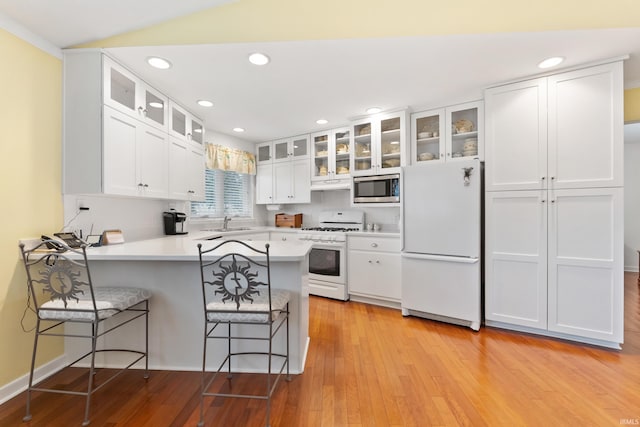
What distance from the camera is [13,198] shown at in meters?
1.83

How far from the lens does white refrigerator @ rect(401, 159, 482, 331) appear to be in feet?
9.01

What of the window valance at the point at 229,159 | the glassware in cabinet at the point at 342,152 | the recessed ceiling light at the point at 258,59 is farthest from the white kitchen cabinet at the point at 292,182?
the recessed ceiling light at the point at 258,59

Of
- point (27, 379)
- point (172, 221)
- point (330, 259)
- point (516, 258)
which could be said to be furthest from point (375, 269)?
point (27, 379)

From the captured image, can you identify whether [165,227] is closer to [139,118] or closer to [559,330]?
[139,118]

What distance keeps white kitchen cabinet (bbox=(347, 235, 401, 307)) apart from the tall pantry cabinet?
94 cm

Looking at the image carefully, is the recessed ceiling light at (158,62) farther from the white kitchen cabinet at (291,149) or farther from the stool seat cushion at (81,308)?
the white kitchen cabinet at (291,149)

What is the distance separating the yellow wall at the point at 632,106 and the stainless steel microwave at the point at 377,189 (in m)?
2.16

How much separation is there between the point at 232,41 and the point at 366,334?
2.65m

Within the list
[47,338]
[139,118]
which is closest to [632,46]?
[139,118]

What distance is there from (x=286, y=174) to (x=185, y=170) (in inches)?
65.2

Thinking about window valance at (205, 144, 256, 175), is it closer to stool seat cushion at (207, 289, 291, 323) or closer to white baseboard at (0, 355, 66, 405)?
white baseboard at (0, 355, 66, 405)

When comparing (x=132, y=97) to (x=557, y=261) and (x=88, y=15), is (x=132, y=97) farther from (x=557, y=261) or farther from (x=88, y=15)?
(x=557, y=261)

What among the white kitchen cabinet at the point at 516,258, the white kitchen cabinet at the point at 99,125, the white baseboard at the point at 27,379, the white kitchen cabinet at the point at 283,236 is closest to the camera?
the white baseboard at the point at 27,379

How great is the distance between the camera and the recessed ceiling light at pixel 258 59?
84.6 inches
